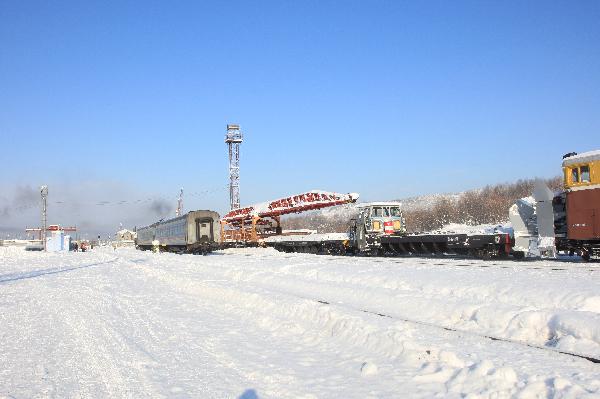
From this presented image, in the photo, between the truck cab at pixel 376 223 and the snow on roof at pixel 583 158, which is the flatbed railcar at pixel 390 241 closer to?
the truck cab at pixel 376 223

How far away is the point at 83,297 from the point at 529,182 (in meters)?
122

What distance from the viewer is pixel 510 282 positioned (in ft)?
39.2

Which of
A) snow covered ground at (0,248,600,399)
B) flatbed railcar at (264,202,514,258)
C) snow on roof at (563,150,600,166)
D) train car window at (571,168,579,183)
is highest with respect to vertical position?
snow on roof at (563,150,600,166)

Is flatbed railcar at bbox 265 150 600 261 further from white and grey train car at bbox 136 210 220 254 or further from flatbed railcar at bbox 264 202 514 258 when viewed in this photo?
white and grey train car at bbox 136 210 220 254

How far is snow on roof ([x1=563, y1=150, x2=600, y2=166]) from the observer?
55.9ft

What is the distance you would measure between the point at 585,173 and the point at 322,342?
46.0 feet

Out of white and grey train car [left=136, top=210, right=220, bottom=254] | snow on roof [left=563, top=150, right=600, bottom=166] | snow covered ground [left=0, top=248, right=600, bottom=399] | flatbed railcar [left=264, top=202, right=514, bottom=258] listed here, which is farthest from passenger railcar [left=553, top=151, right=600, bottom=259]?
white and grey train car [left=136, top=210, right=220, bottom=254]

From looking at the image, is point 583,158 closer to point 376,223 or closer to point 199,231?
point 376,223

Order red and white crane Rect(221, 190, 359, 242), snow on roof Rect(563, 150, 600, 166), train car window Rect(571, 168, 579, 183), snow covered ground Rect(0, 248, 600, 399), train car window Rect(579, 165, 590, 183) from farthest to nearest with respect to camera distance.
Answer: red and white crane Rect(221, 190, 359, 242) < train car window Rect(571, 168, 579, 183) < train car window Rect(579, 165, 590, 183) < snow on roof Rect(563, 150, 600, 166) < snow covered ground Rect(0, 248, 600, 399)

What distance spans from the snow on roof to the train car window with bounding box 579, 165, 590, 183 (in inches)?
9.9

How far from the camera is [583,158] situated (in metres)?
17.4

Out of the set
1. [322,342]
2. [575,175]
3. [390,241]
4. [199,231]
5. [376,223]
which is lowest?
[322,342]

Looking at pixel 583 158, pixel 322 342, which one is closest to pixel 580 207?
pixel 583 158

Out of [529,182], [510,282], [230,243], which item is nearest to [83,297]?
[510,282]
